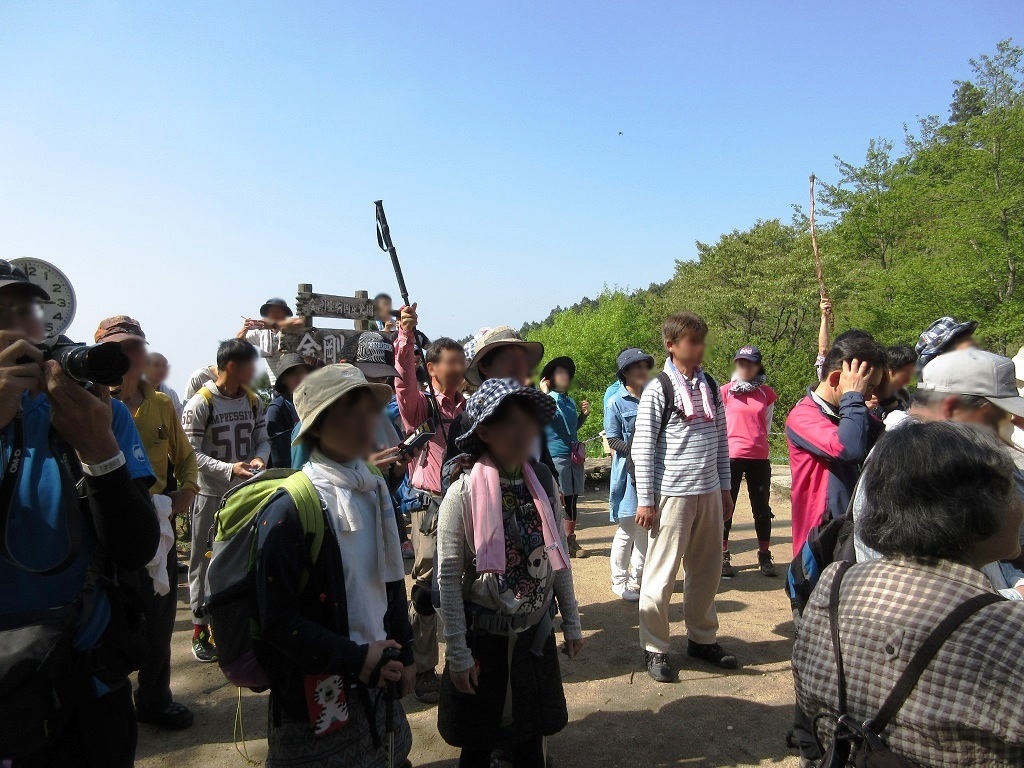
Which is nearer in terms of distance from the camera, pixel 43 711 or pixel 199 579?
pixel 43 711

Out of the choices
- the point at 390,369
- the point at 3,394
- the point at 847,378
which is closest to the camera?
the point at 3,394

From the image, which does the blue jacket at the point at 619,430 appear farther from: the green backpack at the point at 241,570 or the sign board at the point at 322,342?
the green backpack at the point at 241,570

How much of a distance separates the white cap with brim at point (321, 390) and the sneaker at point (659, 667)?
296 cm

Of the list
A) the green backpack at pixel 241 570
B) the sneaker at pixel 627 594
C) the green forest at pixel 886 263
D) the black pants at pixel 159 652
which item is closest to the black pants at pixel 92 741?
the green backpack at pixel 241 570

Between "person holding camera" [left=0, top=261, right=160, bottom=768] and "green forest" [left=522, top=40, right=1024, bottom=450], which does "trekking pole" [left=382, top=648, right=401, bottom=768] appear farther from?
"green forest" [left=522, top=40, right=1024, bottom=450]

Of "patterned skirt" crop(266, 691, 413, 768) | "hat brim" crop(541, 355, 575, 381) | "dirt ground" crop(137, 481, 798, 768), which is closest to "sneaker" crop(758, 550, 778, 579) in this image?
"dirt ground" crop(137, 481, 798, 768)

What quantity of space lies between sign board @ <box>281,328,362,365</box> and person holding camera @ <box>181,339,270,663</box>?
11.2ft

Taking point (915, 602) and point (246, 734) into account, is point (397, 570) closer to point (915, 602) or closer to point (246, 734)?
point (915, 602)

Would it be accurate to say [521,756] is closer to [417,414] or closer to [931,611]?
[931,611]

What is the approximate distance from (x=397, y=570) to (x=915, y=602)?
4.98ft

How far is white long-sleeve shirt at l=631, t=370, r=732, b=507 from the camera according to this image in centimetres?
413

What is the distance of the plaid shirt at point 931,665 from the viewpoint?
138 cm

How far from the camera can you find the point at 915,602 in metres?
1.50

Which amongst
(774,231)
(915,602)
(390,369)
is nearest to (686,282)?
(774,231)
